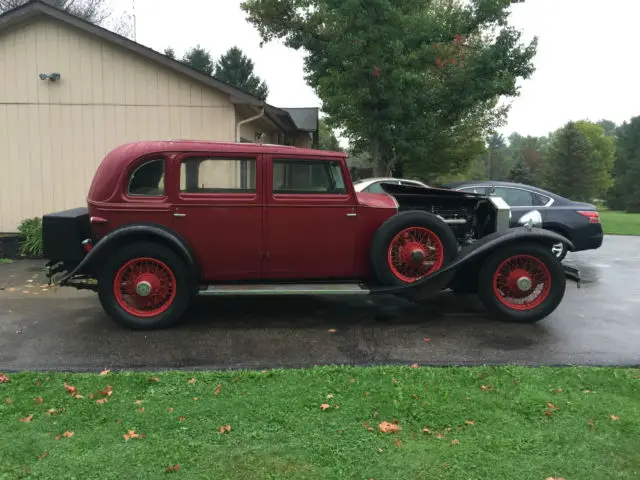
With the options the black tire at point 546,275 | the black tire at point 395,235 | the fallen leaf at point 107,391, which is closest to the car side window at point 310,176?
the black tire at point 395,235

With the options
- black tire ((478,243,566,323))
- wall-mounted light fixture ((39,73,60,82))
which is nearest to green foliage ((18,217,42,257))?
wall-mounted light fixture ((39,73,60,82))

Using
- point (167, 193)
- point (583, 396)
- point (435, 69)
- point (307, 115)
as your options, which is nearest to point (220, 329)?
point (167, 193)

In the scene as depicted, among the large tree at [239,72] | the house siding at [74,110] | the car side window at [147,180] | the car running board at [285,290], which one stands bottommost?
the car running board at [285,290]

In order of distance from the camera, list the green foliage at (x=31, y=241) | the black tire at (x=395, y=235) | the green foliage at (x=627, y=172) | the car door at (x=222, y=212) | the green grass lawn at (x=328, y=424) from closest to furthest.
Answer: the green grass lawn at (x=328, y=424) → the car door at (x=222, y=212) → the black tire at (x=395, y=235) → the green foliage at (x=31, y=241) → the green foliage at (x=627, y=172)

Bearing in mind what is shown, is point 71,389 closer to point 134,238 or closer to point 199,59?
point 134,238

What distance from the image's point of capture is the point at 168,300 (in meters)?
5.59

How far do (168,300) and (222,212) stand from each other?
1.08m

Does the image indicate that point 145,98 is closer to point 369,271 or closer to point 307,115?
point 369,271

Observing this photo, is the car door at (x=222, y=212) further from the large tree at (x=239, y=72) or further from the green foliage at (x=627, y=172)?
the green foliage at (x=627, y=172)

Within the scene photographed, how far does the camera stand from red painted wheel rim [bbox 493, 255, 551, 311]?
5875mm

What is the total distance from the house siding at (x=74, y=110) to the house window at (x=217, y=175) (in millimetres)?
5204

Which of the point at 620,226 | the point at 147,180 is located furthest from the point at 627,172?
the point at 147,180

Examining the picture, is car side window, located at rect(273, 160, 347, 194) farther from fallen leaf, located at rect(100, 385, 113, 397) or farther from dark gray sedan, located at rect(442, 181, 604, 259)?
dark gray sedan, located at rect(442, 181, 604, 259)

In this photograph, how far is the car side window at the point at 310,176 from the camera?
580cm
